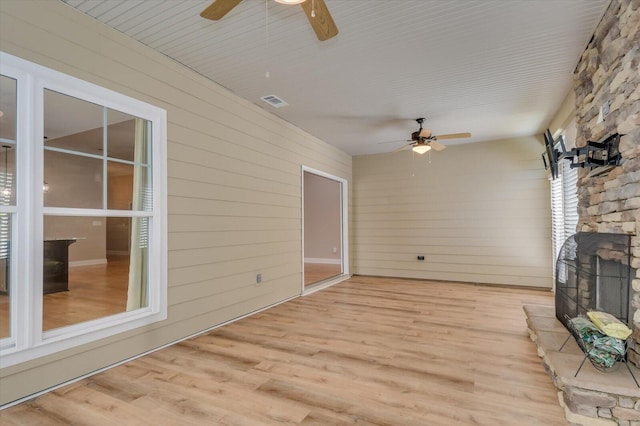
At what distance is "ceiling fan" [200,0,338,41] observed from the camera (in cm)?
193

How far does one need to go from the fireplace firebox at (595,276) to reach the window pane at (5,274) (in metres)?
4.16

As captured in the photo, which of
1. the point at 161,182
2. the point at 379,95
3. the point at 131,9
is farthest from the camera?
the point at 379,95

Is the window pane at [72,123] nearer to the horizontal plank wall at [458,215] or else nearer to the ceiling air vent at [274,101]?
the ceiling air vent at [274,101]

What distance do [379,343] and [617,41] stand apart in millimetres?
3118

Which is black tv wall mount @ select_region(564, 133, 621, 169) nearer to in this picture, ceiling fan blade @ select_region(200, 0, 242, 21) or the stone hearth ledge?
the stone hearth ledge

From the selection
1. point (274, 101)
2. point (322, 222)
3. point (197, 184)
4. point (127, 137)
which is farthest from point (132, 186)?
point (322, 222)

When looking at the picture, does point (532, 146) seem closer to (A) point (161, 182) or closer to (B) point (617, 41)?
(B) point (617, 41)

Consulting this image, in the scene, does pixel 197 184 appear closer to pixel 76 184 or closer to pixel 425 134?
pixel 76 184

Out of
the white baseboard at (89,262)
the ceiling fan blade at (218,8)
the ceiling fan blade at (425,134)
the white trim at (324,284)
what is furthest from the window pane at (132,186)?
the white baseboard at (89,262)

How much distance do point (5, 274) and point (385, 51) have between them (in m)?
3.52

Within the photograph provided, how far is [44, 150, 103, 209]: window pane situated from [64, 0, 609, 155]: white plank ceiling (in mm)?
1190

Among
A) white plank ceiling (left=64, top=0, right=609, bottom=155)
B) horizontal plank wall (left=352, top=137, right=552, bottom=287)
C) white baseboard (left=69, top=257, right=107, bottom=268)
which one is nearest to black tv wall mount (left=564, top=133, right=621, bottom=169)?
white plank ceiling (left=64, top=0, right=609, bottom=155)

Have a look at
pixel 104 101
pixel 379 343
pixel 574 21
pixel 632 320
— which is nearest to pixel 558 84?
pixel 574 21

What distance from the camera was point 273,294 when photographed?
483 centimetres
